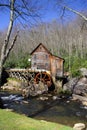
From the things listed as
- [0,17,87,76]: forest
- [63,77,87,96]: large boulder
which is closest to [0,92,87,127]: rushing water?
[63,77,87,96]: large boulder

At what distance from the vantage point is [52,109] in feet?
64.1

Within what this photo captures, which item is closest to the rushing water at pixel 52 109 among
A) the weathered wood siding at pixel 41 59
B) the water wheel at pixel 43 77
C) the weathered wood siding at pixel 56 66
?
the water wheel at pixel 43 77

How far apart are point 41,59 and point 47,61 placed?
1.14 meters

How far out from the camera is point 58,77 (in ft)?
103

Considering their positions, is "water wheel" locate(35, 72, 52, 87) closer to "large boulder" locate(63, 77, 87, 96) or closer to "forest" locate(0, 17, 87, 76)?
"large boulder" locate(63, 77, 87, 96)

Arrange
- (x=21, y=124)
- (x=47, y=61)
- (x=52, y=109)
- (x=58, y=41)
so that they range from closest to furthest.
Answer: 1. (x=21, y=124)
2. (x=52, y=109)
3. (x=47, y=61)
4. (x=58, y=41)

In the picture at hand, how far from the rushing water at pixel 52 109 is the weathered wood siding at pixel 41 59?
8785 millimetres

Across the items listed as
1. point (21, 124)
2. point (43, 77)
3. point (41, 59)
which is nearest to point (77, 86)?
point (43, 77)

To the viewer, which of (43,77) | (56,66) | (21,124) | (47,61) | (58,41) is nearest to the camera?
(21,124)

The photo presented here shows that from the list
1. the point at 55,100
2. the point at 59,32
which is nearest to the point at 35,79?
the point at 55,100

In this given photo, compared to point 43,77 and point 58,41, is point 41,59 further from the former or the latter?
point 58,41

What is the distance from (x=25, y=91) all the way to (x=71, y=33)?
A: 130ft

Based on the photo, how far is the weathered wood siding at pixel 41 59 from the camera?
110 feet

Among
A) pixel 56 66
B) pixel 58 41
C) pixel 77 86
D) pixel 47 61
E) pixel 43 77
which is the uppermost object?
pixel 58 41
